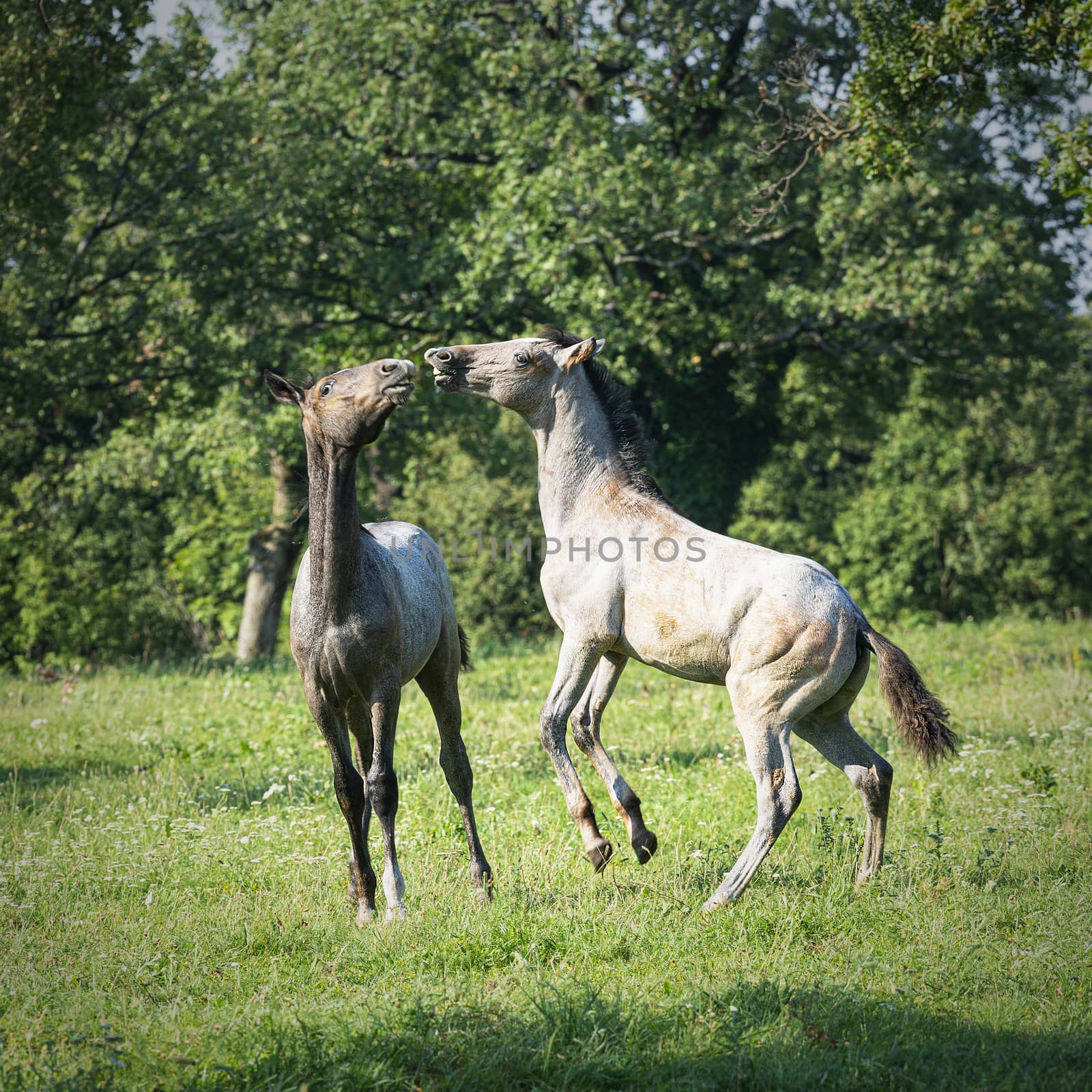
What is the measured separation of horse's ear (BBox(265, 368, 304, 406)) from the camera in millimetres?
5812

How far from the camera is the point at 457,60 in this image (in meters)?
20.3

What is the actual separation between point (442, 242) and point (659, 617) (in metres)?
14.5

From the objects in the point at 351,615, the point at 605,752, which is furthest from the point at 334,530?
the point at 605,752

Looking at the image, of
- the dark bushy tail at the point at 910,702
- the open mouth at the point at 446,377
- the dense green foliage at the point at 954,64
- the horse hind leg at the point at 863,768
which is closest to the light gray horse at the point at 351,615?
the open mouth at the point at 446,377

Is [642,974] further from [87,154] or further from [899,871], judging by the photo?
[87,154]

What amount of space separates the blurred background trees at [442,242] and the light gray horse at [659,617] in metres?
9.72

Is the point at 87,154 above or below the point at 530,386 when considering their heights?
above

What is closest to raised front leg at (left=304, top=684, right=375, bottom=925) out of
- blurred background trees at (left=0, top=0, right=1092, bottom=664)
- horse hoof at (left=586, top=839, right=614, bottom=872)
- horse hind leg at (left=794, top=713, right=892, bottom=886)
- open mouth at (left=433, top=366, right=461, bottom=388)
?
horse hoof at (left=586, top=839, right=614, bottom=872)

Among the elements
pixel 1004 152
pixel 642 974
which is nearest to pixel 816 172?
pixel 1004 152

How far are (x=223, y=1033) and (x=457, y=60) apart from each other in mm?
19581

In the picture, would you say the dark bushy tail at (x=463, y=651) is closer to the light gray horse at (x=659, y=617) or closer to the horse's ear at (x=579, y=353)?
the light gray horse at (x=659, y=617)

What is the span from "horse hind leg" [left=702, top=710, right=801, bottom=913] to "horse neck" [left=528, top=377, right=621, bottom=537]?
174cm

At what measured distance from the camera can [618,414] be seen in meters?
6.88

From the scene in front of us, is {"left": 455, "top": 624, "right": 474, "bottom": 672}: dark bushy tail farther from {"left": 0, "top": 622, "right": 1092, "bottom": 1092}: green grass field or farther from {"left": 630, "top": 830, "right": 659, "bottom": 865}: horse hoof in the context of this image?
{"left": 630, "top": 830, "right": 659, "bottom": 865}: horse hoof
